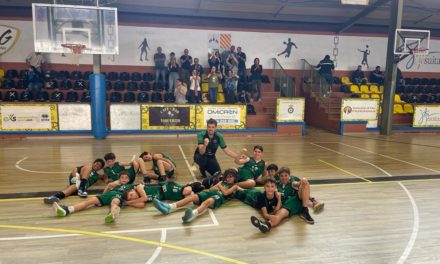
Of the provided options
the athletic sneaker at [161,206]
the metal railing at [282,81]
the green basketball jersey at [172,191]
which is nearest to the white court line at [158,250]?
the athletic sneaker at [161,206]

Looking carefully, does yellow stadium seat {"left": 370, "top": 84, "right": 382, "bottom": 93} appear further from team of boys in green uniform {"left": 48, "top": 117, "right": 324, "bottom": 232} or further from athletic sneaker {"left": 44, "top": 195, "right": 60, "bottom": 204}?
athletic sneaker {"left": 44, "top": 195, "right": 60, "bottom": 204}

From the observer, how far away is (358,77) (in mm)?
18875

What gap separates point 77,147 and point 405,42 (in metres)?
14.8

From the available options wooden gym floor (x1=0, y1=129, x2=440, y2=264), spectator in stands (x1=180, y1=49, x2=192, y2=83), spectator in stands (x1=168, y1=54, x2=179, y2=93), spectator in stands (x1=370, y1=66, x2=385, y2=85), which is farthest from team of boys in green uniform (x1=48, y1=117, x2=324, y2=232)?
spectator in stands (x1=370, y1=66, x2=385, y2=85)

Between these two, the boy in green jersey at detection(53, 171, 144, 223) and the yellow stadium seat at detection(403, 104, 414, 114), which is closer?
the boy in green jersey at detection(53, 171, 144, 223)

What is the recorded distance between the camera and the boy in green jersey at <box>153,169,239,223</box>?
211 inches

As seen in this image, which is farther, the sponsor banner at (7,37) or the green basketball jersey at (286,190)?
the sponsor banner at (7,37)

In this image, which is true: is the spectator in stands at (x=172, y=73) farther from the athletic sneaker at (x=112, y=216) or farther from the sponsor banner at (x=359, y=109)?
the athletic sneaker at (x=112, y=216)

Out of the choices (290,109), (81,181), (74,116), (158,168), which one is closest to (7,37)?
(74,116)

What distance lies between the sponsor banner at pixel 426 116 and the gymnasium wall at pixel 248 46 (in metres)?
4.75

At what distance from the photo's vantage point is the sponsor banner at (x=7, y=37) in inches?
620

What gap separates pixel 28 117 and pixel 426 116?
18014 mm

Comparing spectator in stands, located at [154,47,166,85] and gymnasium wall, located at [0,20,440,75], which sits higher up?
gymnasium wall, located at [0,20,440,75]

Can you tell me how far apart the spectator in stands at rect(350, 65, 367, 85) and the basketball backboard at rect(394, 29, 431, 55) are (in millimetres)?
3452
